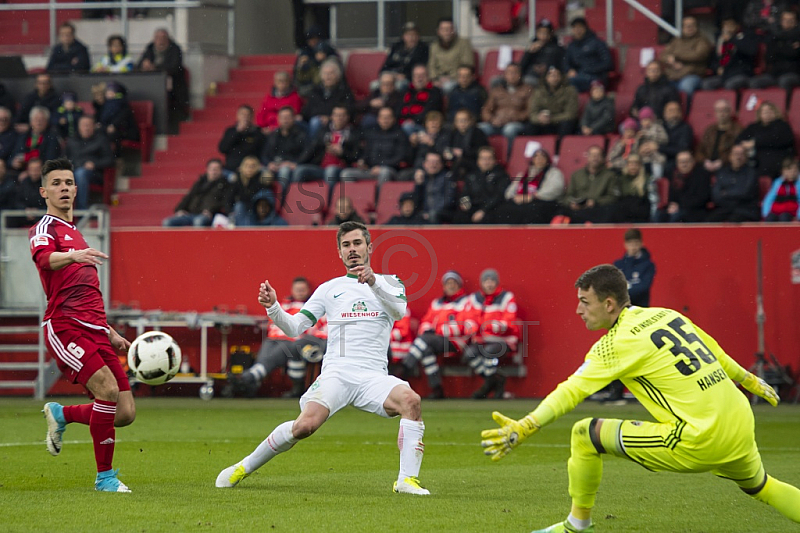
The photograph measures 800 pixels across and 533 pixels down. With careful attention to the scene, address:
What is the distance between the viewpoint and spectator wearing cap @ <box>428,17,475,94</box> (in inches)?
789

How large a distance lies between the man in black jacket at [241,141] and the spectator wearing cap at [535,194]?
4.53 m

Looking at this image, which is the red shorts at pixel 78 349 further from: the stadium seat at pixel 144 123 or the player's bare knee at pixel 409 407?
the stadium seat at pixel 144 123

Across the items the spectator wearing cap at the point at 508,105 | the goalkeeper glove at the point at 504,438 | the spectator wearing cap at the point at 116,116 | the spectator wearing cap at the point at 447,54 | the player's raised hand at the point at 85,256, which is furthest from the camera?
the spectator wearing cap at the point at 116,116

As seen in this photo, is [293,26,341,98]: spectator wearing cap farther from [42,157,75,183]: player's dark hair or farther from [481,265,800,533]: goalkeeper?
[481,265,800,533]: goalkeeper

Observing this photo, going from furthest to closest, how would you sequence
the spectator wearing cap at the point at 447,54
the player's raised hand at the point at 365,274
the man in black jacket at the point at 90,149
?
1. the spectator wearing cap at the point at 447,54
2. the man in black jacket at the point at 90,149
3. the player's raised hand at the point at 365,274

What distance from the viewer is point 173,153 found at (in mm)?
21172

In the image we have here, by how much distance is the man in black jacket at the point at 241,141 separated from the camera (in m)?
19.5

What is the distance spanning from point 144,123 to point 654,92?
29.5 ft

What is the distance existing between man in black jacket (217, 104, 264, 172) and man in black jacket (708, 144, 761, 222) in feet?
24.4

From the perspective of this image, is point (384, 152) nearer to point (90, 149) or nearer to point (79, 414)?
point (90, 149)

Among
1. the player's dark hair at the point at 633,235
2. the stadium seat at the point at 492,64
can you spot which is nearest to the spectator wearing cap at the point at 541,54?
the stadium seat at the point at 492,64

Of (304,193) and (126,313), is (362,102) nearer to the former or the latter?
(304,193)

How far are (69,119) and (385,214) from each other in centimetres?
615

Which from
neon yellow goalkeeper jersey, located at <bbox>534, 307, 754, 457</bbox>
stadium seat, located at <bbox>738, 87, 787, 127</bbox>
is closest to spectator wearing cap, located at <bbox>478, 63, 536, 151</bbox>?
stadium seat, located at <bbox>738, 87, 787, 127</bbox>
